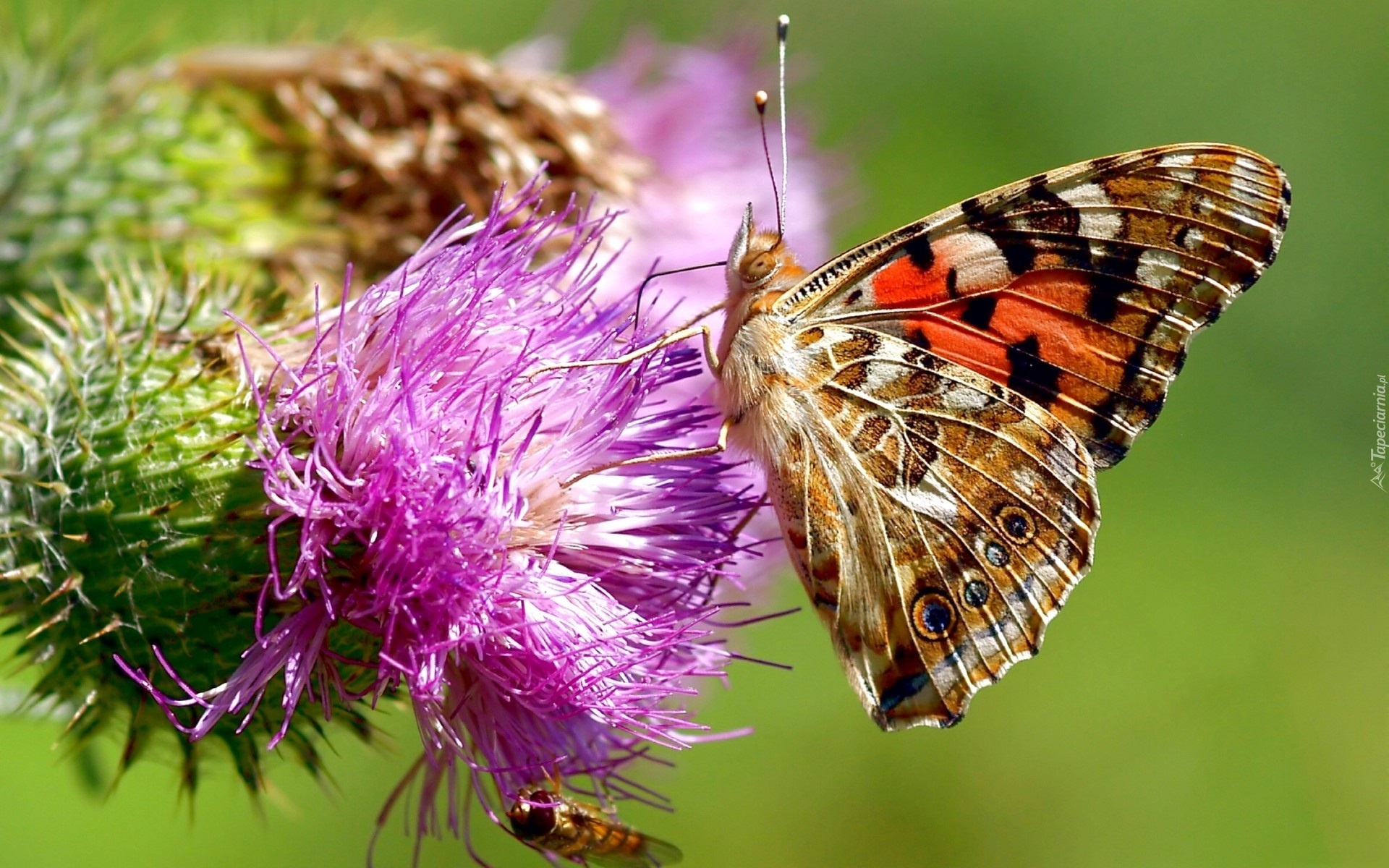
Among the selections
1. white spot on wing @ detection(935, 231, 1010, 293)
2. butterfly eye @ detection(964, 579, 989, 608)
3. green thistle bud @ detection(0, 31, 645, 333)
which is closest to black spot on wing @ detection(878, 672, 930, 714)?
butterfly eye @ detection(964, 579, 989, 608)

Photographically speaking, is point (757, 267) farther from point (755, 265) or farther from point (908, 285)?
point (908, 285)

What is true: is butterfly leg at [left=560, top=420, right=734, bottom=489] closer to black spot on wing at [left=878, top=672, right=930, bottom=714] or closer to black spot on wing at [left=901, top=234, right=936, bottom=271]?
black spot on wing at [left=901, top=234, right=936, bottom=271]

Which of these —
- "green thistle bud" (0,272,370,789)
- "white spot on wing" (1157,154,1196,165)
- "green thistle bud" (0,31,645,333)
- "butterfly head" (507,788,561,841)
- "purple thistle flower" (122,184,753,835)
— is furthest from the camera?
"green thistle bud" (0,31,645,333)

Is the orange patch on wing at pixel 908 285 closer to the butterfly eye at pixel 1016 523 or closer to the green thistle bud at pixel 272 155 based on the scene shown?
the butterfly eye at pixel 1016 523

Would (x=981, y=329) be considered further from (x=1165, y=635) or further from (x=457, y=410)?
(x=1165, y=635)

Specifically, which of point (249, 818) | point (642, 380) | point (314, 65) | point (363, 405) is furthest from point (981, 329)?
point (249, 818)

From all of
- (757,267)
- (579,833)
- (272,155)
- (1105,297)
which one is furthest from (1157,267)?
(272,155)

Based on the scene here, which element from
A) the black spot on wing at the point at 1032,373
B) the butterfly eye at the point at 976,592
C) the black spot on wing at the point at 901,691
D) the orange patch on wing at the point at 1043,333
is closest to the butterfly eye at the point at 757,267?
the orange patch on wing at the point at 1043,333
